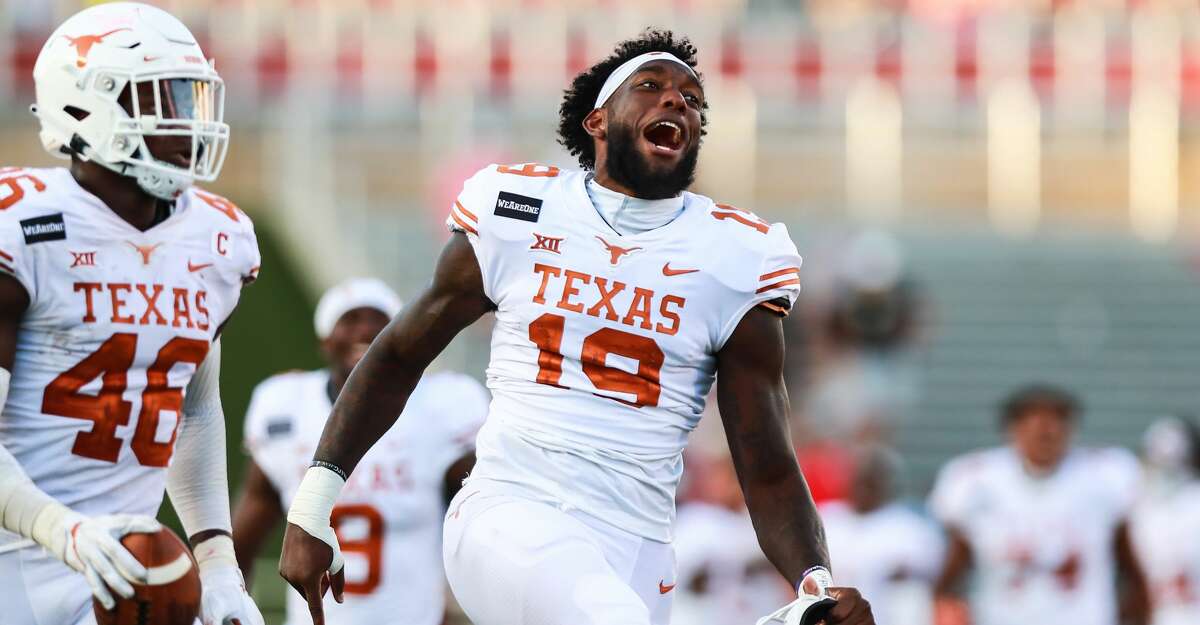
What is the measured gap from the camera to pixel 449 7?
17.4 metres

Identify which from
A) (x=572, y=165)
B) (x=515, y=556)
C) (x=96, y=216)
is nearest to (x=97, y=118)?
(x=96, y=216)

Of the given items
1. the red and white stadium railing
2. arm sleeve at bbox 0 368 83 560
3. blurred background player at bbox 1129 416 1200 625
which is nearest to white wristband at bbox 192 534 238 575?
arm sleeve at bbox 0 368 83 560

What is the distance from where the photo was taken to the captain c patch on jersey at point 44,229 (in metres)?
4.37

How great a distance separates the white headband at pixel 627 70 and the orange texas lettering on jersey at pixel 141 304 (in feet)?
3.38

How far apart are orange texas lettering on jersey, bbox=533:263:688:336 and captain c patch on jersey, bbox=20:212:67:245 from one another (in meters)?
1.03

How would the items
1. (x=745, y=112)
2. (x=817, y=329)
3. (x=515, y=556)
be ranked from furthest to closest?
(x=745, y=112), (x=817, y=329), (x=515, y=556)

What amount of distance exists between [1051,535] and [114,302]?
5900 mm

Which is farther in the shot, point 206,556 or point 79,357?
point 206,556

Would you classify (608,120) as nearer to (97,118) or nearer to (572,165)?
(97,118)

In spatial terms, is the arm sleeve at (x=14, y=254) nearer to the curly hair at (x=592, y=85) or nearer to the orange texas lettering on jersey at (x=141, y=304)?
the orange texas lettering on jersey at (x=141, y=304)

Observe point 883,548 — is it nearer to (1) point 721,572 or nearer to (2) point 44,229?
(1) point 721,572

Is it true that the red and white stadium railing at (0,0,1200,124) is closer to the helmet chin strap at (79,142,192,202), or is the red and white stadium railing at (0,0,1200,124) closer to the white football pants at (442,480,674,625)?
the helmet chin strap at (79,142,192,202)

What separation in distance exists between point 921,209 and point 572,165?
4.63 meters

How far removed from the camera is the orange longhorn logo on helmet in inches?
183
